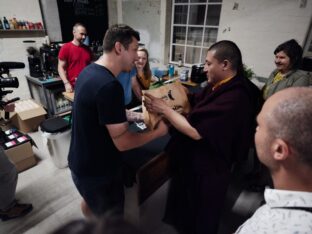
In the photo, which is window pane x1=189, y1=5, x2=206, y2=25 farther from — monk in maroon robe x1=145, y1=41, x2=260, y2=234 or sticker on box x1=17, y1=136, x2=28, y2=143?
sticker on box x1=17, y1=136, x2=28, y2=143

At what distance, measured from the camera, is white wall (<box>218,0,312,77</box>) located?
2619mm

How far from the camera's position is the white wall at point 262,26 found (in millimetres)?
2619

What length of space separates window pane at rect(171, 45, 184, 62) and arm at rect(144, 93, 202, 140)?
313 cm

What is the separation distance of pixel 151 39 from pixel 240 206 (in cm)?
344

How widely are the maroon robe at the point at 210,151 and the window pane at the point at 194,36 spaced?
2.70 metres

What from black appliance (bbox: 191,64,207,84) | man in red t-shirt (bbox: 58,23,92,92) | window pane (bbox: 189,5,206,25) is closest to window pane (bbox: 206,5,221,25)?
window pane (bbox: 189,5,206,25)

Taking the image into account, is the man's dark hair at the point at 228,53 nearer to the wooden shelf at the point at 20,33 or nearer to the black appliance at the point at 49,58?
the black appliance at the point at 49,58

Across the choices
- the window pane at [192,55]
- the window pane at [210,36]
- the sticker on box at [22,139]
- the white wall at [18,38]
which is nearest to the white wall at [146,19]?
the window pane at [192,55]

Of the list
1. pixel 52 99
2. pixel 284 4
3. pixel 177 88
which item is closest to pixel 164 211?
pixel 177 88

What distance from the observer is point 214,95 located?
1120 millimetres

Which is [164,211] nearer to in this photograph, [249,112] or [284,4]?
[249,112]

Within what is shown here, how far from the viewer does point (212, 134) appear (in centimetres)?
108

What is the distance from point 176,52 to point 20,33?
2.73m

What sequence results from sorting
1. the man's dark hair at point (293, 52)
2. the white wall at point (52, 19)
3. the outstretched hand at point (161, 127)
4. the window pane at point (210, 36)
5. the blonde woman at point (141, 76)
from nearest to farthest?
the outstretched hand at point (161, 127), the man's dark hair at point (293, 52), the blonde woman at point (141, 76), the white wall at point (52, 19), the window pane at point (210, 36)
